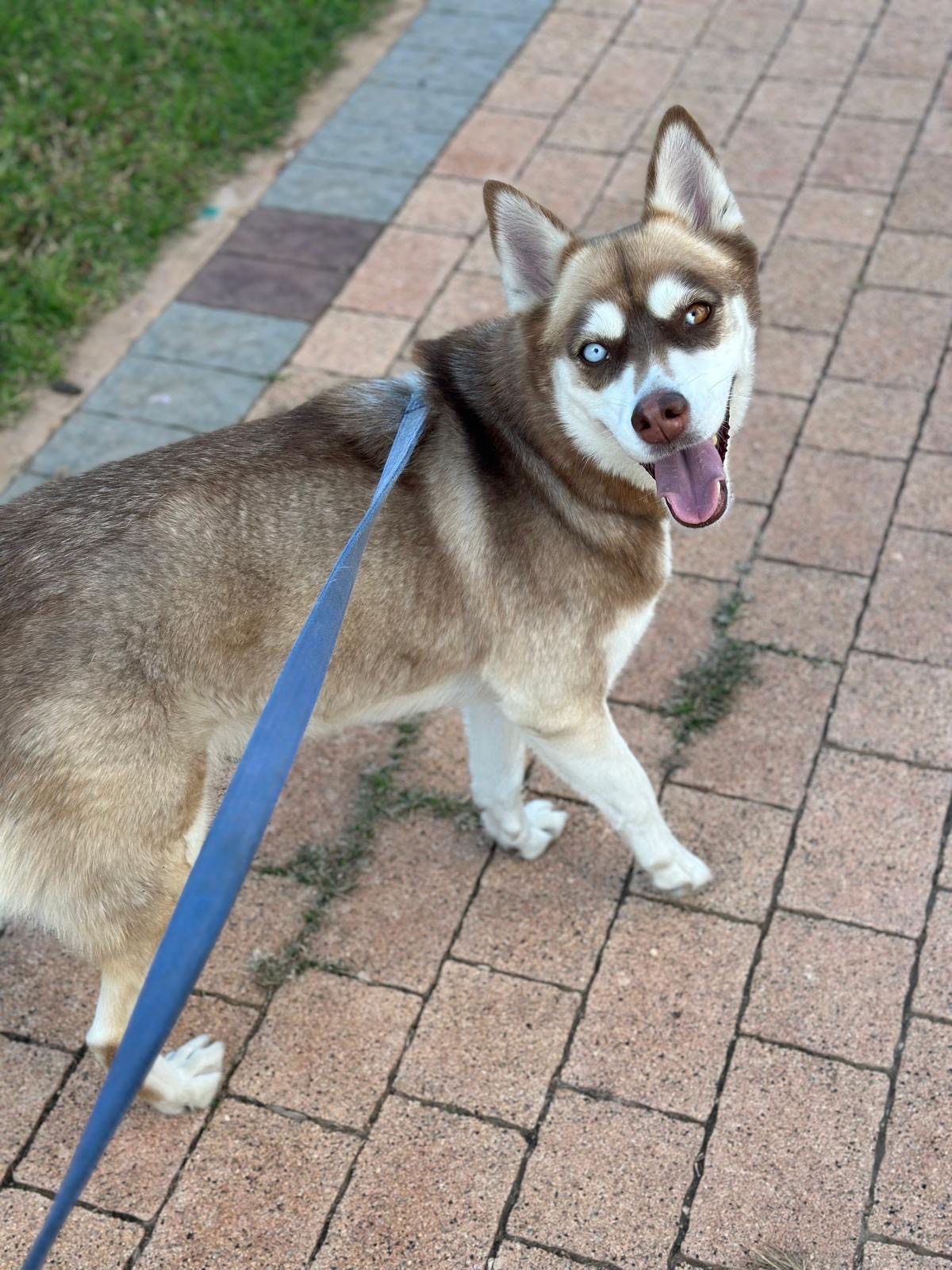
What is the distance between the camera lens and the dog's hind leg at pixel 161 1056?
2.78 metres

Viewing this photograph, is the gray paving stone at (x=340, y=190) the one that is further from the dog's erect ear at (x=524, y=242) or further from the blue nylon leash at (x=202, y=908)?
the blue nylon leash at (x=202, y=908)

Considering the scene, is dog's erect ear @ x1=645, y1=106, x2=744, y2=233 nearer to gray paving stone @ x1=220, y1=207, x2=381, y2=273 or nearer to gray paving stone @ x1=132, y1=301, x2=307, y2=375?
gray paving stone @ x1=132, y1=301, x2=307, y2=375

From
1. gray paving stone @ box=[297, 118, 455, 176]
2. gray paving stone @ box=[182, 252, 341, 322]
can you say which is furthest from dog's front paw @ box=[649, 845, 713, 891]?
gray paving stone @ box=[297, 118, 455, 176]

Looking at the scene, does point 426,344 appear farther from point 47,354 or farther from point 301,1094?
point 47,354

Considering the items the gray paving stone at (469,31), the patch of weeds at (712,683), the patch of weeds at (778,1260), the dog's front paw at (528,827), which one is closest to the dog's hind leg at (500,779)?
the dog's front paw at (528,827)

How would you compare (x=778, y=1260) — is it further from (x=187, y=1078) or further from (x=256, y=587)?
(x=256, y=587)

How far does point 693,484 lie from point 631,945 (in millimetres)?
1259

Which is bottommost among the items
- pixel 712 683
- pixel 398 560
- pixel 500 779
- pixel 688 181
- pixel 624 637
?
pixel 712 683

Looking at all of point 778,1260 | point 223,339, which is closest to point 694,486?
point 778,1260

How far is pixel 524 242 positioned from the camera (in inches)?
119

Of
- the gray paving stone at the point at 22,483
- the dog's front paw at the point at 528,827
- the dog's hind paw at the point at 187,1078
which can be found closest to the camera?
the dog's hind paw at the point at 187,1078

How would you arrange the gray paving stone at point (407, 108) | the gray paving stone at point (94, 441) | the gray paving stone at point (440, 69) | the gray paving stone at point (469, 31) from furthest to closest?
the gray paving stone at point (469, 31) → the gray paving stone at point (440, 69) → the gray paving stone at point (407, 108) → the gray paving stone at point (94, 441)

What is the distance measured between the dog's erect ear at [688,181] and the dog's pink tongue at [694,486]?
61 centimetres

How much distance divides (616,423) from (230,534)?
0.88m
